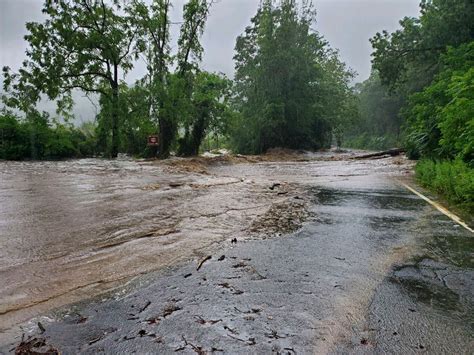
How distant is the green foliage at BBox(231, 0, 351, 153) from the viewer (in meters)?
38.2

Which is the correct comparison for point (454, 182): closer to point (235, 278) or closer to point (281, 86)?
point (235, 278)

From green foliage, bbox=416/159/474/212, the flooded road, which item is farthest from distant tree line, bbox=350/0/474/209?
the flooded road

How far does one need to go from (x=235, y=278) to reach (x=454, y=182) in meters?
8.46

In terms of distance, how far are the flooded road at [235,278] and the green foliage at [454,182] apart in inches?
63.8

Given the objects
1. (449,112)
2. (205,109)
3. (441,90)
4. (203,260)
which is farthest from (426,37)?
(203,260)

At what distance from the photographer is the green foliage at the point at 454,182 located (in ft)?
29.1

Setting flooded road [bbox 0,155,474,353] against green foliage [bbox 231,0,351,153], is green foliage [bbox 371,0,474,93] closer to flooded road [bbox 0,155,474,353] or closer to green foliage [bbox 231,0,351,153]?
green foliage [bbox 231,0,351,153]

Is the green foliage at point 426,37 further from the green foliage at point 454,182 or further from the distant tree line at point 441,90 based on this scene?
the green foliage at point 454,182

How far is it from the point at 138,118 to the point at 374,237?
24952 mm

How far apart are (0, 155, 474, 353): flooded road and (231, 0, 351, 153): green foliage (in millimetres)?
30589

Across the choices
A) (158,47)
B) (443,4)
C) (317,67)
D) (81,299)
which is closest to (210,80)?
(158,47)

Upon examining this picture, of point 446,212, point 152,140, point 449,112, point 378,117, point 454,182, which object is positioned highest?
point 378,117

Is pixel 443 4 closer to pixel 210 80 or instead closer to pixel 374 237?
pixel 210 80

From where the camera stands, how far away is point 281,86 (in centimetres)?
3956
